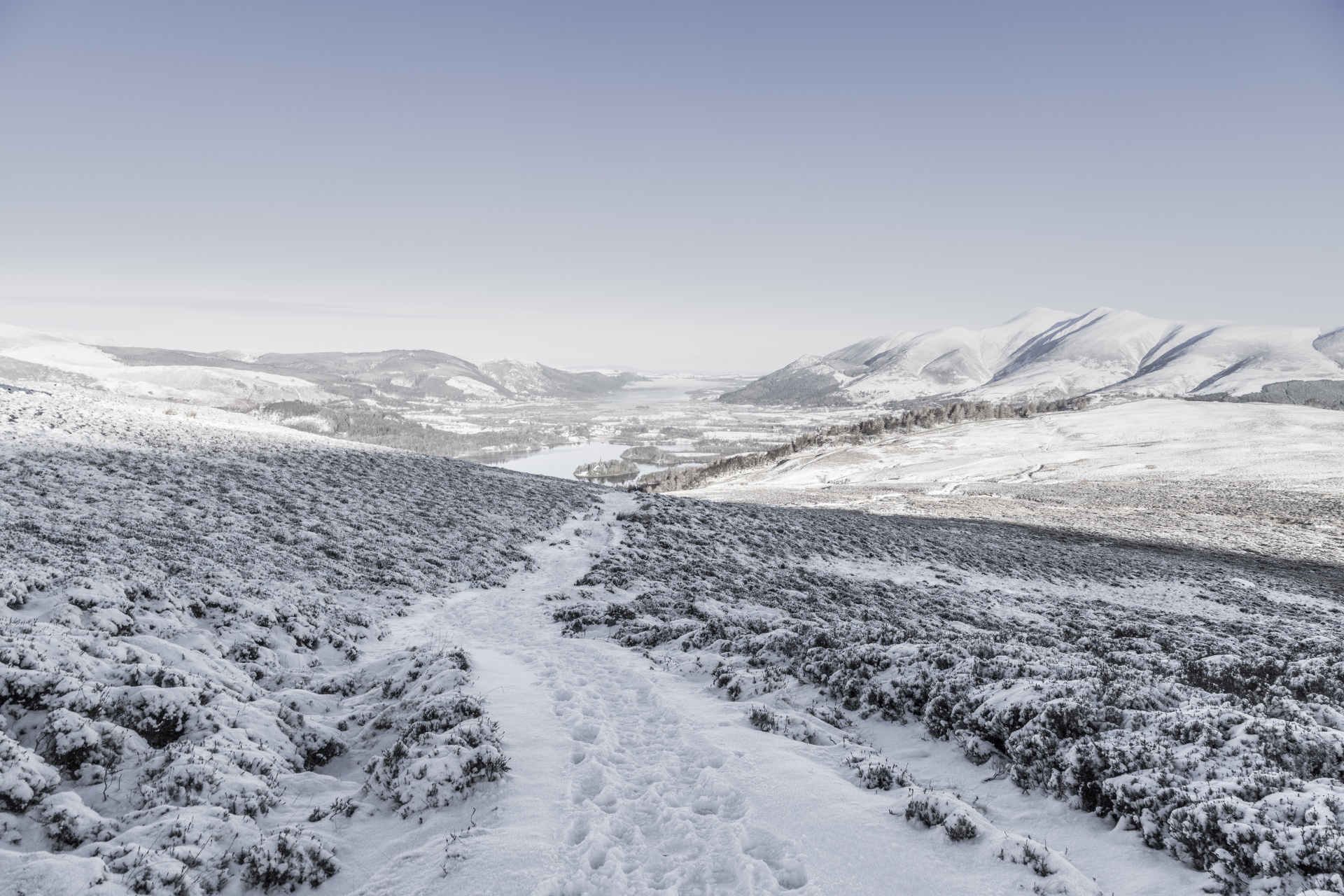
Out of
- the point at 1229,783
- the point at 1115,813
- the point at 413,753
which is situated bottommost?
the point at 413,753

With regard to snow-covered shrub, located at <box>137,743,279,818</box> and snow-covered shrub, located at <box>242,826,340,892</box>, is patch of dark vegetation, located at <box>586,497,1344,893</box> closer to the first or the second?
snow-covered shrub, located at <box>242,826,340,892</box>

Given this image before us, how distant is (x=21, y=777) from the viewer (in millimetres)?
5332

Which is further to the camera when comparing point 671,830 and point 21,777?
point 671,830

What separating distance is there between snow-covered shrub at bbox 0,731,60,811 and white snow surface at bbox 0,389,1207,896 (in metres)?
0.10

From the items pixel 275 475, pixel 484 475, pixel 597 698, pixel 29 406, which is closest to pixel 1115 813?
pixel 597 698

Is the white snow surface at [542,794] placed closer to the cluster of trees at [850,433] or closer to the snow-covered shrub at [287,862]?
the snow-covered shrub at [287,862]

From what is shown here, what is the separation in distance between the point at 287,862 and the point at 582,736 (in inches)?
161

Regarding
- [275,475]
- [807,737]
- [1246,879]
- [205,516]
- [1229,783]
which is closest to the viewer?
[1246,879]

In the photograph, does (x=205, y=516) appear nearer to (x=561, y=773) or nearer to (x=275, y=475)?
(x=275, y=475)

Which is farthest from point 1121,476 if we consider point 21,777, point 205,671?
point 21,777

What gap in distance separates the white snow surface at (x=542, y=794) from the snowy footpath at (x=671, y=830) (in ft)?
0.08

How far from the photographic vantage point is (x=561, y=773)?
7.49 metres

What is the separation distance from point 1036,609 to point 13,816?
25986 mm

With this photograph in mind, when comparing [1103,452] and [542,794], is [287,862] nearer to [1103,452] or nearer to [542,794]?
[542,794]
